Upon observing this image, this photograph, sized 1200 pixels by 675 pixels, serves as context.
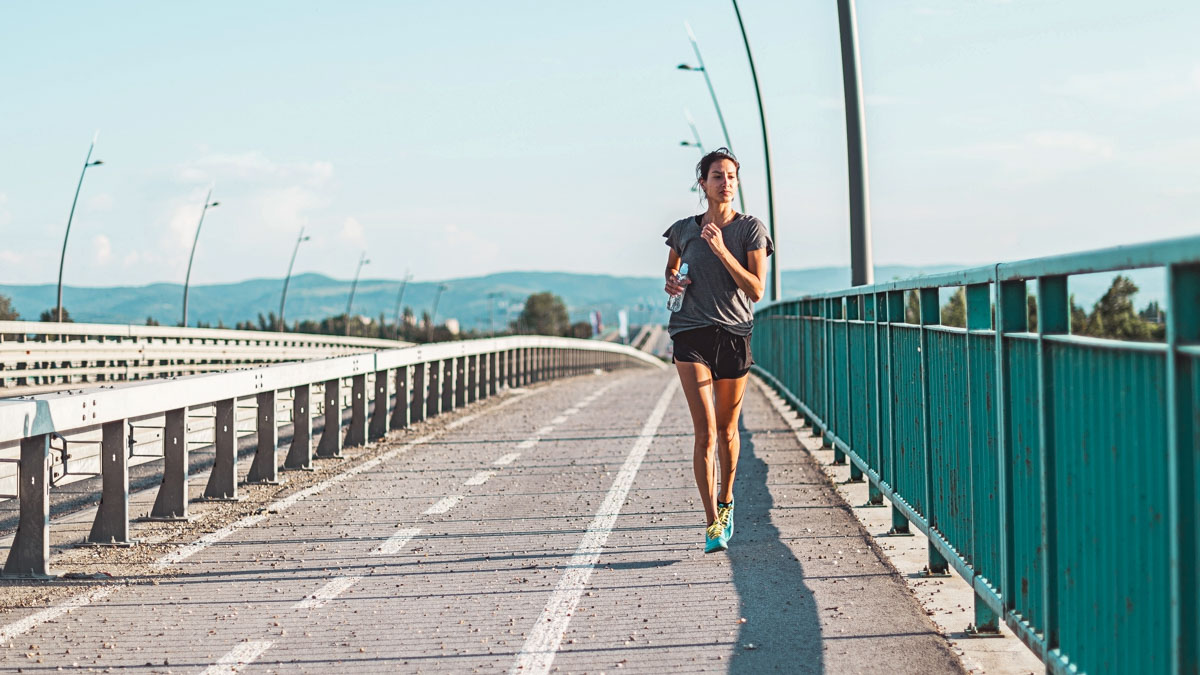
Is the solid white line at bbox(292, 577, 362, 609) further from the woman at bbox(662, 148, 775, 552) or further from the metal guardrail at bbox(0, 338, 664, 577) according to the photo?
the woman at bbox(662, 148, 775, 552)

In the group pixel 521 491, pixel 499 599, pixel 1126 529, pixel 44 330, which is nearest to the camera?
pixel 1126 529

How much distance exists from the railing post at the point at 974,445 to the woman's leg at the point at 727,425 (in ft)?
7.04

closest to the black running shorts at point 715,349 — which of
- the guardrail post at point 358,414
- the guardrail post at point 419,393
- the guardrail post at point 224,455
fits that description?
the guardrail post at point 224,455

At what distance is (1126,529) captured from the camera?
3.53 m

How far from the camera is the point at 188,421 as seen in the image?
9414 mm

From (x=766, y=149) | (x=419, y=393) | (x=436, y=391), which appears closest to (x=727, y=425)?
(x=419, y=393)

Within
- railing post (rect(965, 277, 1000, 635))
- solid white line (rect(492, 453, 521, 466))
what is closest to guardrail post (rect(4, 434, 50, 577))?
railing post (rect(965, 277, 1000, 635))

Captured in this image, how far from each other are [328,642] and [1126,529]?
3.41m

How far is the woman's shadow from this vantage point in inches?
208

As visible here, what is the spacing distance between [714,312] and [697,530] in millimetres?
1617

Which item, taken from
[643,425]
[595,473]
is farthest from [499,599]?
[643,425]

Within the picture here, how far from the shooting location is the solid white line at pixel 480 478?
436 inches

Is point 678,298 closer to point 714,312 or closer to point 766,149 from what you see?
point 714,312

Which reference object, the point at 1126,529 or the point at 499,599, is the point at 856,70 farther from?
the point at 1126,529
